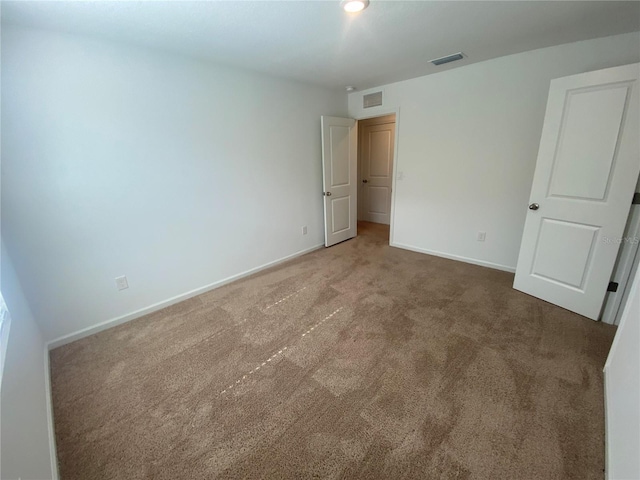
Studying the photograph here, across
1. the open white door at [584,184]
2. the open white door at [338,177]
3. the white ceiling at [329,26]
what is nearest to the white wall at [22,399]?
the white ceiling at [329,26]

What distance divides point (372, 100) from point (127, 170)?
3.20 metres

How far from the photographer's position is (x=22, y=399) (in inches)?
46.7

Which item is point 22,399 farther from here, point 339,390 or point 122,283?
point 339,390

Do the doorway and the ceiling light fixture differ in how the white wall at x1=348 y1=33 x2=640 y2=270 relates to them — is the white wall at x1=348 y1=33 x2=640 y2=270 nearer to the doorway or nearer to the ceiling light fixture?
the doorway

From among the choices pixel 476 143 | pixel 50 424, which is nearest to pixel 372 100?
pixel 476 143

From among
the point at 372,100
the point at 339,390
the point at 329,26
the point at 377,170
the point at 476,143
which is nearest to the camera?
the point at 339,390

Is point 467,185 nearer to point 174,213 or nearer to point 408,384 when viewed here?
point 408,384

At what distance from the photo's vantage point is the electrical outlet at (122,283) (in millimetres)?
2412

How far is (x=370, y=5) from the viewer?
5.71ft

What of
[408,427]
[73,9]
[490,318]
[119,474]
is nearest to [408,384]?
[408,427]

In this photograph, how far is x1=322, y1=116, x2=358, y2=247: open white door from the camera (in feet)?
12.9

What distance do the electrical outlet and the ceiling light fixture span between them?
107 inches

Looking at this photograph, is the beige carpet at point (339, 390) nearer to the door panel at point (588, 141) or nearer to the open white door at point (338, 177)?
the door panel at point (588, 141)

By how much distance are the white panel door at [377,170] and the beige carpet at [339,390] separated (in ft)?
10.2
